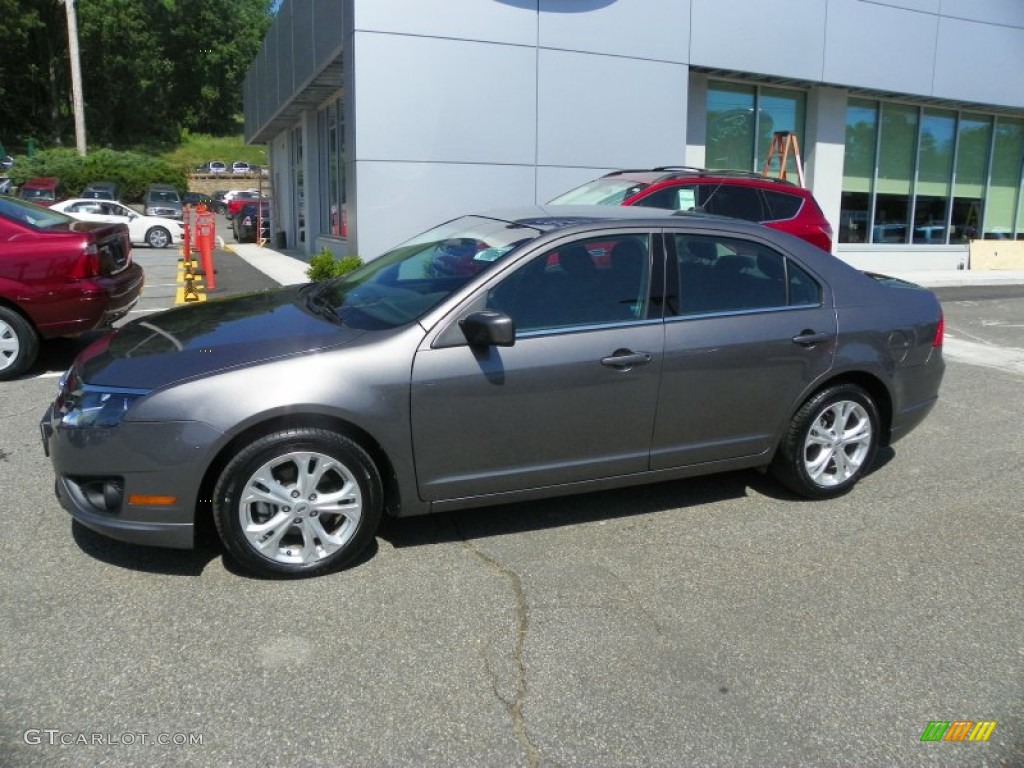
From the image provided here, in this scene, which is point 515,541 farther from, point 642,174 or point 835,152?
point 835,152

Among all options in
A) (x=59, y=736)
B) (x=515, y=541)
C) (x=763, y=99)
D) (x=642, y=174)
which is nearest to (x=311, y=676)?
(x=59, y=736)

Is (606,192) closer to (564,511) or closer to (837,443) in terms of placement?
(837,443)

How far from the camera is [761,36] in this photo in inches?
592

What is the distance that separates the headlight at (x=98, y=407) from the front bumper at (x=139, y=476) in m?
0.03

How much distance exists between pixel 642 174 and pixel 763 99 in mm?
7506

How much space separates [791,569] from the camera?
3969mm

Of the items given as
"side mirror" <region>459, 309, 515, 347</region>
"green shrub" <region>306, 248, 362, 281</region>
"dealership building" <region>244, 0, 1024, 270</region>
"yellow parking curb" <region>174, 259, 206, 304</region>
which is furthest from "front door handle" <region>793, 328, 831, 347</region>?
"dealership building" <region>244, 0, 1024, 270</region>

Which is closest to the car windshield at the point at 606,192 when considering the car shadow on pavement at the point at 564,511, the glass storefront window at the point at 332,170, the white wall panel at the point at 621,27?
the white wall panel at the point at 621,27

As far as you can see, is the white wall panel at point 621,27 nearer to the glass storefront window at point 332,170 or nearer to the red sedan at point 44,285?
the glass storefront window at point 332,170

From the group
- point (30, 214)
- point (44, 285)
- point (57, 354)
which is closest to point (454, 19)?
point (30, 214)

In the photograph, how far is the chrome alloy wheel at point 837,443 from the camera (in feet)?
15.5

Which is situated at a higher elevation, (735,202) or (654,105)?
(654,105)

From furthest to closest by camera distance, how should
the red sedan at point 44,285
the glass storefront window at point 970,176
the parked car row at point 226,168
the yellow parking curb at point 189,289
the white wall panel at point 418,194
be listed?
the parked car row at point 226,168, the glass storefront window at point 970,176, the white wall panel at point 418,194, the yellow parking curb at point 189,289, the red sedan at point 44,285

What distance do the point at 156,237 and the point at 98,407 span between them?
23700mm
